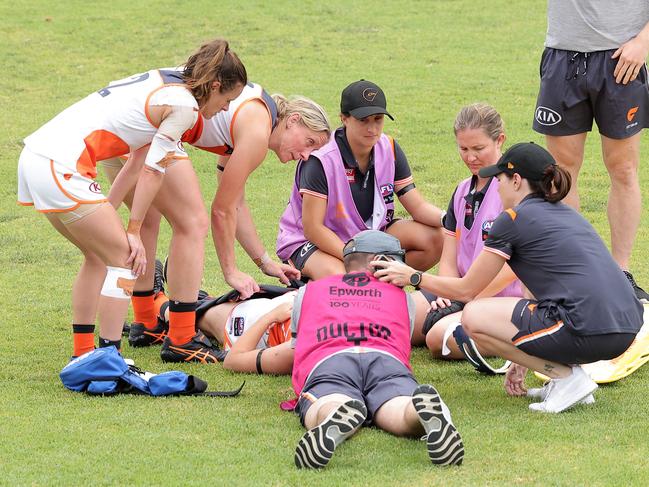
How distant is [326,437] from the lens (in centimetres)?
424

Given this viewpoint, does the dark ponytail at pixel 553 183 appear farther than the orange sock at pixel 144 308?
→ No

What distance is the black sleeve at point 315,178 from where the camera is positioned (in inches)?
265

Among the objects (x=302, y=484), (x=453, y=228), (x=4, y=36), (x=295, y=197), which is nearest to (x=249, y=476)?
(x=302, y=484)

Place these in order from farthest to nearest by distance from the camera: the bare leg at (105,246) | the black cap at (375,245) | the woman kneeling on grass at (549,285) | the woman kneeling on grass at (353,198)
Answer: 1. the woman kneeling on grass at (353,198)
2. the bare leg at (105,246)
3. the black cap at (375,245)
4. the woman kneeling on grass at (549,285)

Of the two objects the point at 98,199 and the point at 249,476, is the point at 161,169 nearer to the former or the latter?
the point at 98,199

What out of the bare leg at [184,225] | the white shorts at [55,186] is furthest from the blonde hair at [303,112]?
the white shorts at [55,186]

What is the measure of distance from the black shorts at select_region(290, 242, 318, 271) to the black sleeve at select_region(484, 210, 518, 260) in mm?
2027

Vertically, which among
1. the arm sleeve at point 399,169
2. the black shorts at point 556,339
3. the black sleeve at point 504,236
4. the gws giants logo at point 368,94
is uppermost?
the gws giants logo at point 368,94

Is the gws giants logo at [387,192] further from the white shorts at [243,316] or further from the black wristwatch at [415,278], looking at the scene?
the black wristwatch at [415,278]

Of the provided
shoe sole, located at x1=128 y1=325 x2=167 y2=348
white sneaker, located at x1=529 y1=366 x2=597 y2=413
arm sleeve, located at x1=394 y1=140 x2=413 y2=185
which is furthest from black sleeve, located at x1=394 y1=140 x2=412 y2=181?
white sneaker, located at x1=529 y1=366 x2=597 y2=413

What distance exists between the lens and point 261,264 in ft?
22.2

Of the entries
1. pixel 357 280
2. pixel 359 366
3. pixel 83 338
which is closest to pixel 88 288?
pixel 83 338

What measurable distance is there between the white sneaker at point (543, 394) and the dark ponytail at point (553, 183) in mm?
893

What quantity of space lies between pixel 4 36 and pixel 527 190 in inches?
515
